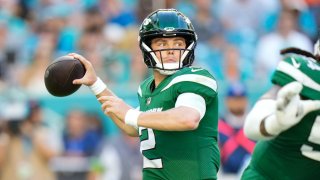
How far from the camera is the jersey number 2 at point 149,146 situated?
4.64m

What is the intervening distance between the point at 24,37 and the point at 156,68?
5.71 m

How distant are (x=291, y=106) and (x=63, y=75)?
4.40ft

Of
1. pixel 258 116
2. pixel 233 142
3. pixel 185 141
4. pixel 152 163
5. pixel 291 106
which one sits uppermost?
pixel 291 106

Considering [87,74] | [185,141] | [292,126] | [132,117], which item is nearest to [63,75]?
[87,74]

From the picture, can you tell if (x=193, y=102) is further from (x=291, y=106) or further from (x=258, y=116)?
(x=291, y=106)

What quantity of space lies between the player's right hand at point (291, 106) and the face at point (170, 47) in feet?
A: 2.30

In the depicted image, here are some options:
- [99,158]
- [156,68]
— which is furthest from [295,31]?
[156,68]

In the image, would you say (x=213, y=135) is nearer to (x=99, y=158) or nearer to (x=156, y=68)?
(x=156, y=68)

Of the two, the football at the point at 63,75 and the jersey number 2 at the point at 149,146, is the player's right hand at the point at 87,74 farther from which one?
the jersey number 2 at the point at 149,146

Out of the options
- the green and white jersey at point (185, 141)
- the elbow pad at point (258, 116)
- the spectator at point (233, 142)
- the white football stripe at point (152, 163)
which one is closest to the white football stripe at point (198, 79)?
the green and white jersey at point (185, 141)

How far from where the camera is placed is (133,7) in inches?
401

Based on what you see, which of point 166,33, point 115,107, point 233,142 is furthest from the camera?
point 233,142

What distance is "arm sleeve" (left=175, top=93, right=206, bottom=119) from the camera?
4.41 meters

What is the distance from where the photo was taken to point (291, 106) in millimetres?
4152
